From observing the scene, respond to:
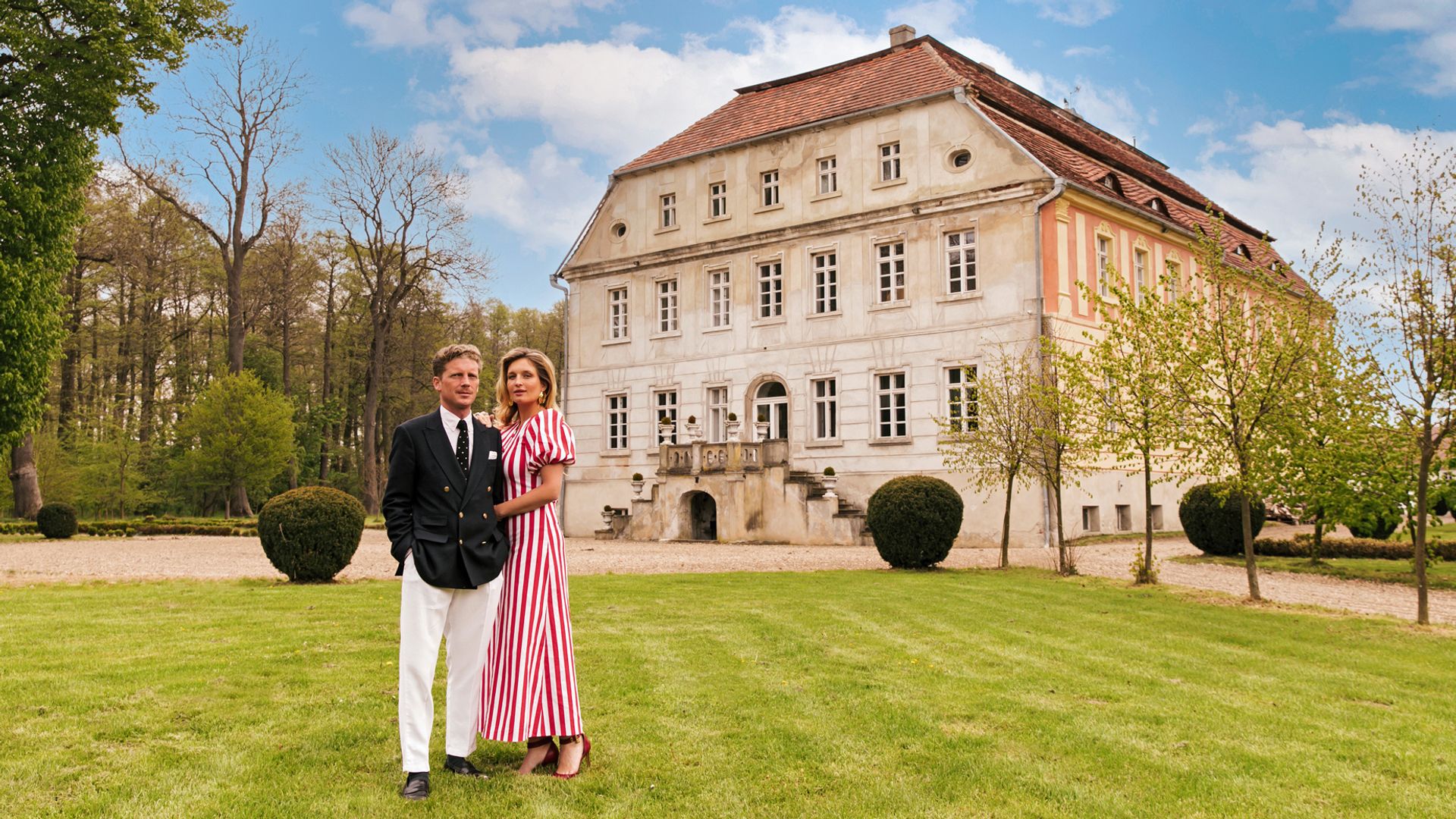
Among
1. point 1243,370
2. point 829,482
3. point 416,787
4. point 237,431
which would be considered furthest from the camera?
point 237,431

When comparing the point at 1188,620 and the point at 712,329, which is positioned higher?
the point at 712,329

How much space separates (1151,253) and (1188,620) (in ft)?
64.6

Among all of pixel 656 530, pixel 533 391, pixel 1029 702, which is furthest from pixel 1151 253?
pixel 533 391

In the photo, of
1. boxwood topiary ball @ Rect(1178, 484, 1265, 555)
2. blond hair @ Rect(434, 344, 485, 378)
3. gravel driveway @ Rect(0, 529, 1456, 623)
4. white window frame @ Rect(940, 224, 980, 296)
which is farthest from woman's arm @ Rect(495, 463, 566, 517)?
white window frame @ Rect(940, 224, 980, 296)

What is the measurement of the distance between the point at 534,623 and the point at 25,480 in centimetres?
3548

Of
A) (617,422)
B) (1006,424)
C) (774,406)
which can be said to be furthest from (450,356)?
(617,422)

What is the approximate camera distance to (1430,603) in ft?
46.4

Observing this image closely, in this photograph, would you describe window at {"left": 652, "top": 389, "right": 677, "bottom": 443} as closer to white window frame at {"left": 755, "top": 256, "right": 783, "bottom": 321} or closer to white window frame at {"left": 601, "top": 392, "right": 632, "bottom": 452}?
white window frame at {"left": 601, "top": 392, "right": 632, "bottom": 452}

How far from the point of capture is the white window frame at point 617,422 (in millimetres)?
32875

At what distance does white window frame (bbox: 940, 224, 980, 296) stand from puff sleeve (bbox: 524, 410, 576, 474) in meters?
22.2

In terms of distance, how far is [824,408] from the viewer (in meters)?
28.6

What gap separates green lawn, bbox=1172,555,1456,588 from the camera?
17.2 metres

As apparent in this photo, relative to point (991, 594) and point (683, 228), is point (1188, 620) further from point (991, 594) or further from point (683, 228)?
point (683, 228)

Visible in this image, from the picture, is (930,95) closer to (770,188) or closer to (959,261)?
(959,261)
